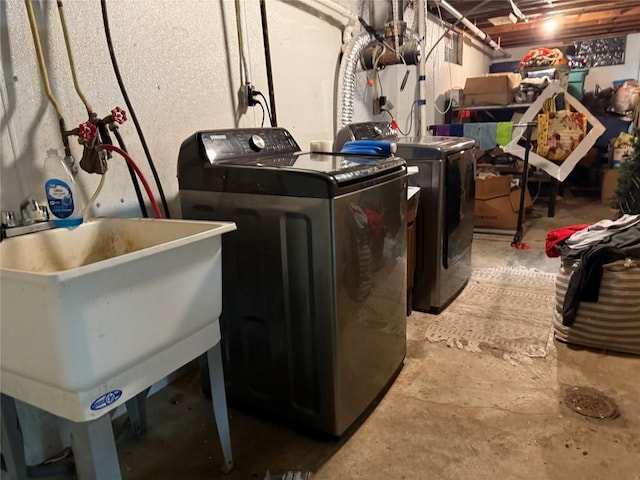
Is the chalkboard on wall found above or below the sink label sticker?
above

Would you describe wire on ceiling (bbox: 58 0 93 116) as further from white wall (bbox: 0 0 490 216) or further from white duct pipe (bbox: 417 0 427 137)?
white duct pipe (bbox: 417 0 427 137)

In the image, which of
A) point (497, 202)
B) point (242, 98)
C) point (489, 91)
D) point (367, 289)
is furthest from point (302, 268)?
point (489, 91)

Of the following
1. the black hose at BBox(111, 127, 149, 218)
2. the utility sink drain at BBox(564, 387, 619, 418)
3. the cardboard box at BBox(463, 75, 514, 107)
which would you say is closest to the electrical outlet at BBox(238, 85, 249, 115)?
the black hose at BBox(111, 127, 149, 218)

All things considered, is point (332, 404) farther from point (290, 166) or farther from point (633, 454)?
point (633, 454)

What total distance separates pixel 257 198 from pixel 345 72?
77.7 inches

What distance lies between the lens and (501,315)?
2.61m

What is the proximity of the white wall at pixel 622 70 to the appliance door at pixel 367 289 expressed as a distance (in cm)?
760

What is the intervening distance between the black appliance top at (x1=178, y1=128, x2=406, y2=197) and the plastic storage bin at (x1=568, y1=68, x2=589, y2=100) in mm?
6019

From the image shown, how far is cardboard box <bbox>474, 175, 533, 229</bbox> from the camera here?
440cm

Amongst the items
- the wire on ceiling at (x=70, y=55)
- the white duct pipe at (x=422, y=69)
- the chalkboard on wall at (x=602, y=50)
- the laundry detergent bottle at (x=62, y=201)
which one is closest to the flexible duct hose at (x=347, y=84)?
the white duct pipe at (x=422, y=69)

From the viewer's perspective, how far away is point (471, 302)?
2.82 metres

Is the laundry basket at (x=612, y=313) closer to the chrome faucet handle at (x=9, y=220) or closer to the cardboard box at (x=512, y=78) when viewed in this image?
the chrome faucet handle at (x=9, y=220)

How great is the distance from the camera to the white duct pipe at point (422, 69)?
4.00 metres

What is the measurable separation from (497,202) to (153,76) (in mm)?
3625
